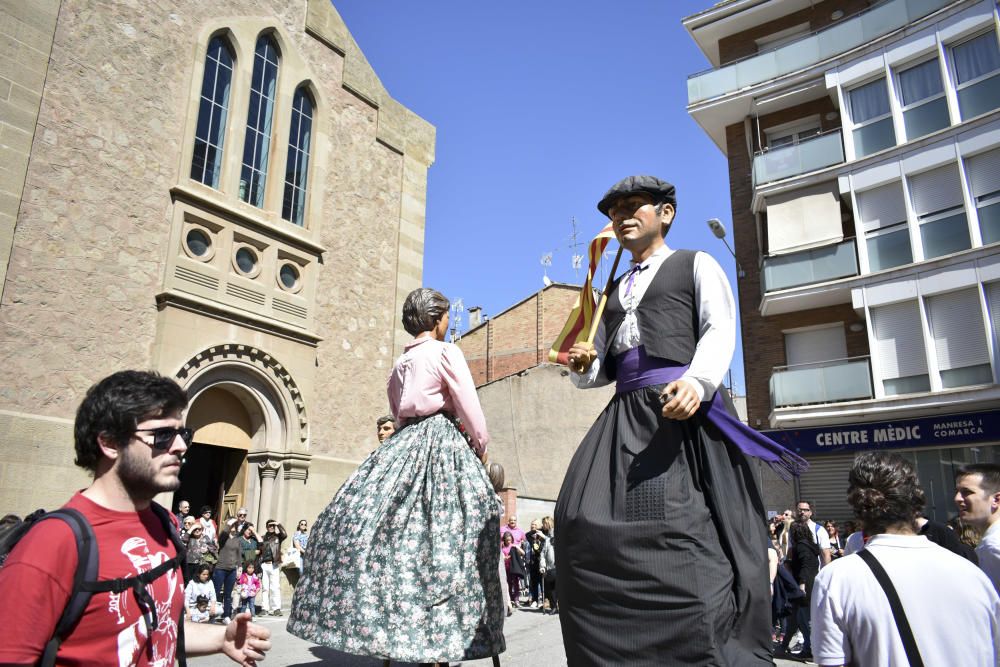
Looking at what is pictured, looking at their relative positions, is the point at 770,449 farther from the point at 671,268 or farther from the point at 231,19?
the point at 231,19

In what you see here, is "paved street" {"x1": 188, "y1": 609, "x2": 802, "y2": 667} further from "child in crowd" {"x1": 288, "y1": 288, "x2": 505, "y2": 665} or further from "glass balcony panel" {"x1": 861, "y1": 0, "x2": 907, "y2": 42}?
"glass balcony panel" {"x1": 861, "y1": 0, "x2": 907, "y2": 42}

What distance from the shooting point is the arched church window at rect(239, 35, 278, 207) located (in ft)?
44.8

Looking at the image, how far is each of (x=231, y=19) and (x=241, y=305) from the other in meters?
5.26

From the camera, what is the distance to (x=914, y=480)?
8.99 ft

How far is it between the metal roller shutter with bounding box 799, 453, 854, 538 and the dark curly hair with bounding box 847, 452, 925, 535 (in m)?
17.7

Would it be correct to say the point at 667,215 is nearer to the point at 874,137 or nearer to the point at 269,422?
the point at 269,422

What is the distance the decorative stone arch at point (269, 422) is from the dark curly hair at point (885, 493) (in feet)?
37.5

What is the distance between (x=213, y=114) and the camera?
1290 centimetres

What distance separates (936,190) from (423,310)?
17630 millimetres

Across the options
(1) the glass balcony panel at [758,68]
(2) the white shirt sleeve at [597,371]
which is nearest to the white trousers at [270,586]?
(2) the white shirt sleeve at [597,371]

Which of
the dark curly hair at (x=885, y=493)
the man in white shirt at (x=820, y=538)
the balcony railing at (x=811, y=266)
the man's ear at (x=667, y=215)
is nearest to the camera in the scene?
the dark curly hair at (x=885, y=493)

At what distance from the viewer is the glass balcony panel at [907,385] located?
17391 mm

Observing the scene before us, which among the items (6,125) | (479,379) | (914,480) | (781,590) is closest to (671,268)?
(914,480)

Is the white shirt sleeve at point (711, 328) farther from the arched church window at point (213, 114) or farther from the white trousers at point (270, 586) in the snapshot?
the arched church window at point (213, 114)
